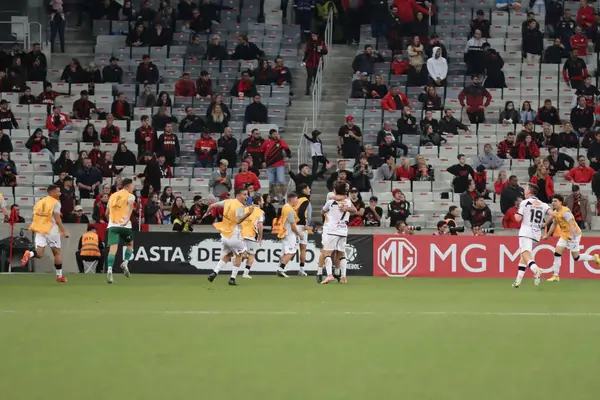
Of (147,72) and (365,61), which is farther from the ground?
(365,61)

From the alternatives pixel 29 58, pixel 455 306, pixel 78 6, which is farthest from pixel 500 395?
pixel 78 6

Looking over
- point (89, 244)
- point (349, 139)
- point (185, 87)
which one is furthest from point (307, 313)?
point (185, 87)

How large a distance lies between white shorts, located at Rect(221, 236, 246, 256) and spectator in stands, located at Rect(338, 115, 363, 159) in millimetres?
9620

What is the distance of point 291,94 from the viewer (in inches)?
1437

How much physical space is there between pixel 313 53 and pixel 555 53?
291 inches

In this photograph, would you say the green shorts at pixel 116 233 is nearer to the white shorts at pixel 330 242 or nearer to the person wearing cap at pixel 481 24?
the white shorts at pixel 330 242

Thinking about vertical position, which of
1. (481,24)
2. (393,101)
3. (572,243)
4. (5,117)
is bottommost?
(572,243)

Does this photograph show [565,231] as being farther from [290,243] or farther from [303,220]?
[303,220]

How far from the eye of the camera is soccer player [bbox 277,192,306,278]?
26922mm

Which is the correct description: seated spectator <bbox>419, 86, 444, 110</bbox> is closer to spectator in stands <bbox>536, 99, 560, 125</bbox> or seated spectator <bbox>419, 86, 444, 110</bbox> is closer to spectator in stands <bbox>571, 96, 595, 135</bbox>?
spectator in stands <bbox>536, 99, 560, 125</bbox>

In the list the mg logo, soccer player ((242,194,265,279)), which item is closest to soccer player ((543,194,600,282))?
the mg logo

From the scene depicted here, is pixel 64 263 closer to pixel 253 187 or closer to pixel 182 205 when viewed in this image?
pixel 182 205

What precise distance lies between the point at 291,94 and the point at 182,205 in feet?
25.8

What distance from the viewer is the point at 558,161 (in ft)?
105
